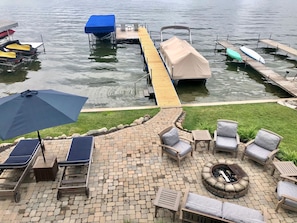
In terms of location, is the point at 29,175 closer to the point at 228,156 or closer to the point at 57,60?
the point at 228,156

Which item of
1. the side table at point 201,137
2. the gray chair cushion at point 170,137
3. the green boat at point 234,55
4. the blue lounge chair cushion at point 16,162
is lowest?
the green boat at point 234,55

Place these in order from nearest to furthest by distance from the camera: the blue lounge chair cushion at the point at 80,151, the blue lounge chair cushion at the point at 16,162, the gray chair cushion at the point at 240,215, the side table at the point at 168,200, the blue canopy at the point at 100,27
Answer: the gray chair cushion at the point at 240,215
the side table at the point at 168,200
the blue lounge chair cushion at the point at 16,162
the blue lounge chair cushion at the point at 80,151
the blue canopy at the point at 100,27

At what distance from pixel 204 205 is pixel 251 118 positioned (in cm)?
759

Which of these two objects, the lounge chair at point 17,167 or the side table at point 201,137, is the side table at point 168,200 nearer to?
the side table at point 201,137

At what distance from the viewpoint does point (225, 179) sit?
25.1 feet

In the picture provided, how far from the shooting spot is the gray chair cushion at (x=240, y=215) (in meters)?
5.67

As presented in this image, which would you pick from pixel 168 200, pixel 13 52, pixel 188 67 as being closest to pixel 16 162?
pixel 168 200

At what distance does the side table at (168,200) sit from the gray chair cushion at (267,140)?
152 inches

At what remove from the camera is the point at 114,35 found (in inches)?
1261

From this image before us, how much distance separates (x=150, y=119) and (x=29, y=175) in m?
5.65

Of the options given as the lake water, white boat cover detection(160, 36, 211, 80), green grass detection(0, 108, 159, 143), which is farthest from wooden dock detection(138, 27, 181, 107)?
green grass detection(0, 108, 159, 143)

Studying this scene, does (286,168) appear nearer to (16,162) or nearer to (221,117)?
(221,117)

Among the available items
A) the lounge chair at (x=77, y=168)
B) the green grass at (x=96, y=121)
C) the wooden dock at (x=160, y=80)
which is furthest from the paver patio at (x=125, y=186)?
the wooden dock at (x=160, y=80)

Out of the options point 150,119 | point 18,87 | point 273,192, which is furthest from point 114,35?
point 273,192
